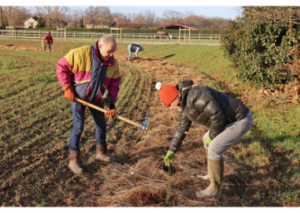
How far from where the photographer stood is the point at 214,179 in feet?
11.4

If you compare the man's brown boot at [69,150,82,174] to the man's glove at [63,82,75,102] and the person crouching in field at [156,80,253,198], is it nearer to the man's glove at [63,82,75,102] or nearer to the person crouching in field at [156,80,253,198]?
the man's glove at [63,82,75,102]

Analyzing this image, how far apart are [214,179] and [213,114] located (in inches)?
37.6

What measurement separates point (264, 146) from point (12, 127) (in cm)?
502

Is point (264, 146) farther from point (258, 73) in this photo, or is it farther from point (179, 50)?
point (179, 50)

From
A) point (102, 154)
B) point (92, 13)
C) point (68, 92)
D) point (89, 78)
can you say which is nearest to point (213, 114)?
point (89, 78)

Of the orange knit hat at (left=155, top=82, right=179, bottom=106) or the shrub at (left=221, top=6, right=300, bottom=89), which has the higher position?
the shrub at (left=221, top=6, right=300, bottom=89)

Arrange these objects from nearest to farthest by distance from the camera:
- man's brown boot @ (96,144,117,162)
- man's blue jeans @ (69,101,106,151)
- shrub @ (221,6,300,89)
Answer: man's blue jeans @ (69,101,106,151) → man's brown boot @ (96,144,117,162) → shrub @ (221,6,300,89)

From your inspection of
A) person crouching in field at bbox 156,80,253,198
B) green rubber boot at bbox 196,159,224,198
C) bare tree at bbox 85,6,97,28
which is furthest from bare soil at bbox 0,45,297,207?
bare tree at bbox 85,6,97,28

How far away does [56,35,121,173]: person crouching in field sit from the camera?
3828mm

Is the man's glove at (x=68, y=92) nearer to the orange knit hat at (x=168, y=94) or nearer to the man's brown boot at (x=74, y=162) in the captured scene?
the man's brown boot at (x=74, y=162)

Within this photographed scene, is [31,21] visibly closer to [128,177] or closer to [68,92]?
[68,92]

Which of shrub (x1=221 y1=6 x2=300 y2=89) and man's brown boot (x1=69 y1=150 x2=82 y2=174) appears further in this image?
shrub (x1=221 y1=6 x2=300 y2=89)

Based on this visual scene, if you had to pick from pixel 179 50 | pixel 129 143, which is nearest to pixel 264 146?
pixel 129 143

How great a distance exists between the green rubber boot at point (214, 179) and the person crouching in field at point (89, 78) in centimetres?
170
